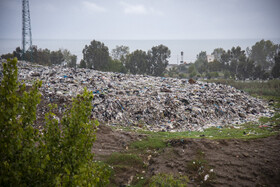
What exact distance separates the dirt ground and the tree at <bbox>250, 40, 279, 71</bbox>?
53167 millimetres

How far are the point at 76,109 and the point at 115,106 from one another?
8394mm

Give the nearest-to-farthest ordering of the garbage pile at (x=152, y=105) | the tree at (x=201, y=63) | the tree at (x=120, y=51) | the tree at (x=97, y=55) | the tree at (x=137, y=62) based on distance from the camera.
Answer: the garbage pile at (x=152, y=105), the tree at (x=97, y=55), the tree at (x=137, y=62), the tree at (x=201, y=63), the tree at (x=120, y=51)

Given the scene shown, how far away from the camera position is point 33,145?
2.40 meters

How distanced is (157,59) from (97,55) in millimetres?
12649

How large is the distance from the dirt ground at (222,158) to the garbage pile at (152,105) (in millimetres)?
2934

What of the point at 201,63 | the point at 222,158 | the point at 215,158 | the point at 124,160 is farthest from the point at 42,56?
the point at 201,63

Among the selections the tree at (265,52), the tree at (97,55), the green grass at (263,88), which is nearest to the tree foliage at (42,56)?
the tree at (97,55)

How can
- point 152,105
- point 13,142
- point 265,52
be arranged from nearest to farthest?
1. point 13,142
2. point 152,105
3. point 265,52

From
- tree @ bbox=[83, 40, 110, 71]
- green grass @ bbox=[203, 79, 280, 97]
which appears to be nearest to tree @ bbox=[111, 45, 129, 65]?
tree @ bbox=[83, 40, 110, 71]

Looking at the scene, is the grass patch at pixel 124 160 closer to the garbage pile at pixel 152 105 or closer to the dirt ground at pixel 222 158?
the dirt ground at pixel 222 158

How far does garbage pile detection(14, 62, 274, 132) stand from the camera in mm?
10547

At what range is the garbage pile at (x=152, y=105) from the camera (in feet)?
34.6

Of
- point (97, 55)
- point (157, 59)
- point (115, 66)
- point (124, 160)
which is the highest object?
point (97, 55)

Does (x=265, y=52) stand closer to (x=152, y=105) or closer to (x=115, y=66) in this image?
(x=115, y=66)
